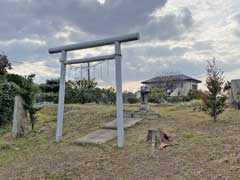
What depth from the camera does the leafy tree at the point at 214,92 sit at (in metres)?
8.11

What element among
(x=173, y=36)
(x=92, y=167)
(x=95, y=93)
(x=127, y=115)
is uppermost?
(x=173, y=36)

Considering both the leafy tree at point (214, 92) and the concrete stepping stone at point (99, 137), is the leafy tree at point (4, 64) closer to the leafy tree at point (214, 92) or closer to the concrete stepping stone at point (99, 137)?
the concrete stepping stone at point (99, 137)

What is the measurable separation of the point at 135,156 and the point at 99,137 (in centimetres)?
199

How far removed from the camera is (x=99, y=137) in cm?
671

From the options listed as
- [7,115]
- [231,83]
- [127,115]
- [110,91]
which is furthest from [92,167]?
[110,91]

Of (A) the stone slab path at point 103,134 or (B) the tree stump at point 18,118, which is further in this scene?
(B) the tree stump at point 18,118

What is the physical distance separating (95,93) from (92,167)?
12216 millimetres

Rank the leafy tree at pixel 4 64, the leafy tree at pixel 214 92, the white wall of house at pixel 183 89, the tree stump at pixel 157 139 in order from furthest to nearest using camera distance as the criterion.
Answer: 1. the white wall of house at pixel 183 89
2. the leafy tree at pixel 4 64
3. the leafy tree at pixel 214 92
4. the tree stump at pixel 157 139

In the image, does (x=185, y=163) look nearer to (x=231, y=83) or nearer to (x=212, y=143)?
(x=212, y=143)

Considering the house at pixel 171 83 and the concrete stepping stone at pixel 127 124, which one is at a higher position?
the house at pixel 171 83

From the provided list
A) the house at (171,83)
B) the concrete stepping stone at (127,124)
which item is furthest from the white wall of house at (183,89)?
the concrete stepping stone at (127,124)

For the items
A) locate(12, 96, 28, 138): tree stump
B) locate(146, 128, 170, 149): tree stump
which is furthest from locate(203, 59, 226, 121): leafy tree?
locate(12, 96, 28, 138): tree stump

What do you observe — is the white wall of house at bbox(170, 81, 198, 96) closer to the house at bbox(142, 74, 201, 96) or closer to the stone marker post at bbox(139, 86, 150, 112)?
the house at bbox(142, 74, 201, 96)

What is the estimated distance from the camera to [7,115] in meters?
10.1
